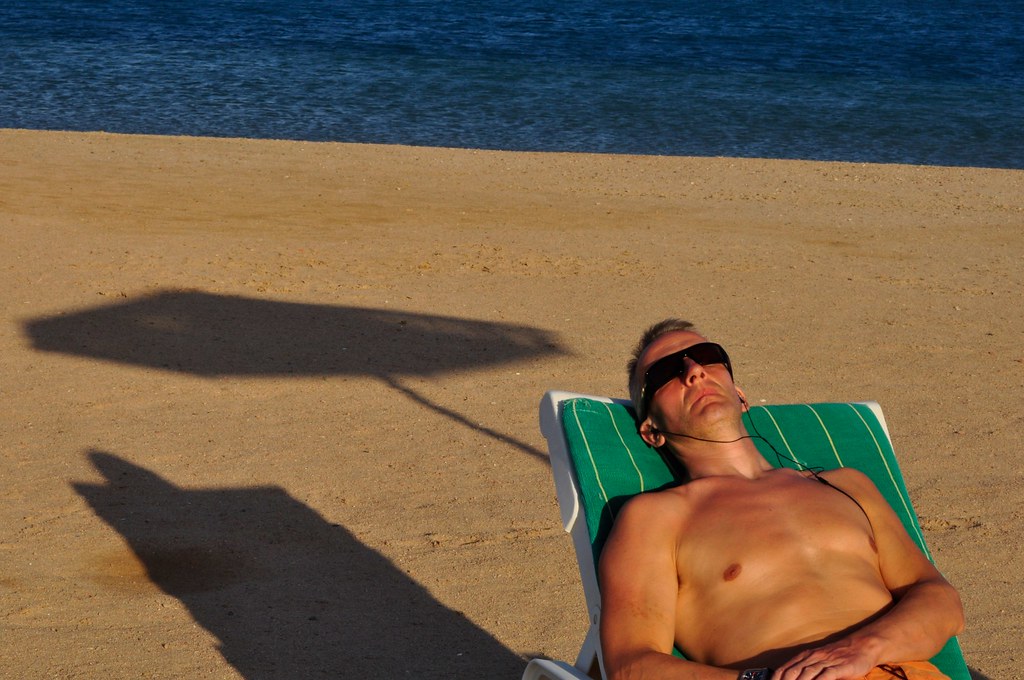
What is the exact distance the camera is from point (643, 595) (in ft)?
8.73

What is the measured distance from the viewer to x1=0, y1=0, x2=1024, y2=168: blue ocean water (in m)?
18.0

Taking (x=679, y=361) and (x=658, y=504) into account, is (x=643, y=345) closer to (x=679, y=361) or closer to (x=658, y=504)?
(x=679, y=361)

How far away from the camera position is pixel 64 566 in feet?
13.0

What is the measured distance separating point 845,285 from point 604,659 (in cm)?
557

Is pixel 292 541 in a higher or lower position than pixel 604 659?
lower

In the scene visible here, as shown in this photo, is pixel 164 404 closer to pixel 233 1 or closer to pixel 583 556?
pixel 583 556

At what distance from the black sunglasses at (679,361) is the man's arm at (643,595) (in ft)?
1.23

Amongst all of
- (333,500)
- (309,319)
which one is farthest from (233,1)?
(333,500)

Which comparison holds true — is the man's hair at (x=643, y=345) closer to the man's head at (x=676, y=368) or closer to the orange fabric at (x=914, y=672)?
the man's head at (x=676, y=368)

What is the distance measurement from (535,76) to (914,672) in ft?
71.6

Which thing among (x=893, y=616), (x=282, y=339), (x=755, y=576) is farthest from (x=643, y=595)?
(x=282, y=339)

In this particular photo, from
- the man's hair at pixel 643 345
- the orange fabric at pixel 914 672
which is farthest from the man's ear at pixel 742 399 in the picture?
the orange fabric at pixel 914 672

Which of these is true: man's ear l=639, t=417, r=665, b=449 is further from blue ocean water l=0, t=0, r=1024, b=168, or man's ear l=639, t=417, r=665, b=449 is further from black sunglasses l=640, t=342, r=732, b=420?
blue ocean water l=0, t=0, r=1024, b=168

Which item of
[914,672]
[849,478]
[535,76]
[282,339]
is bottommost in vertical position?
[535,76]
